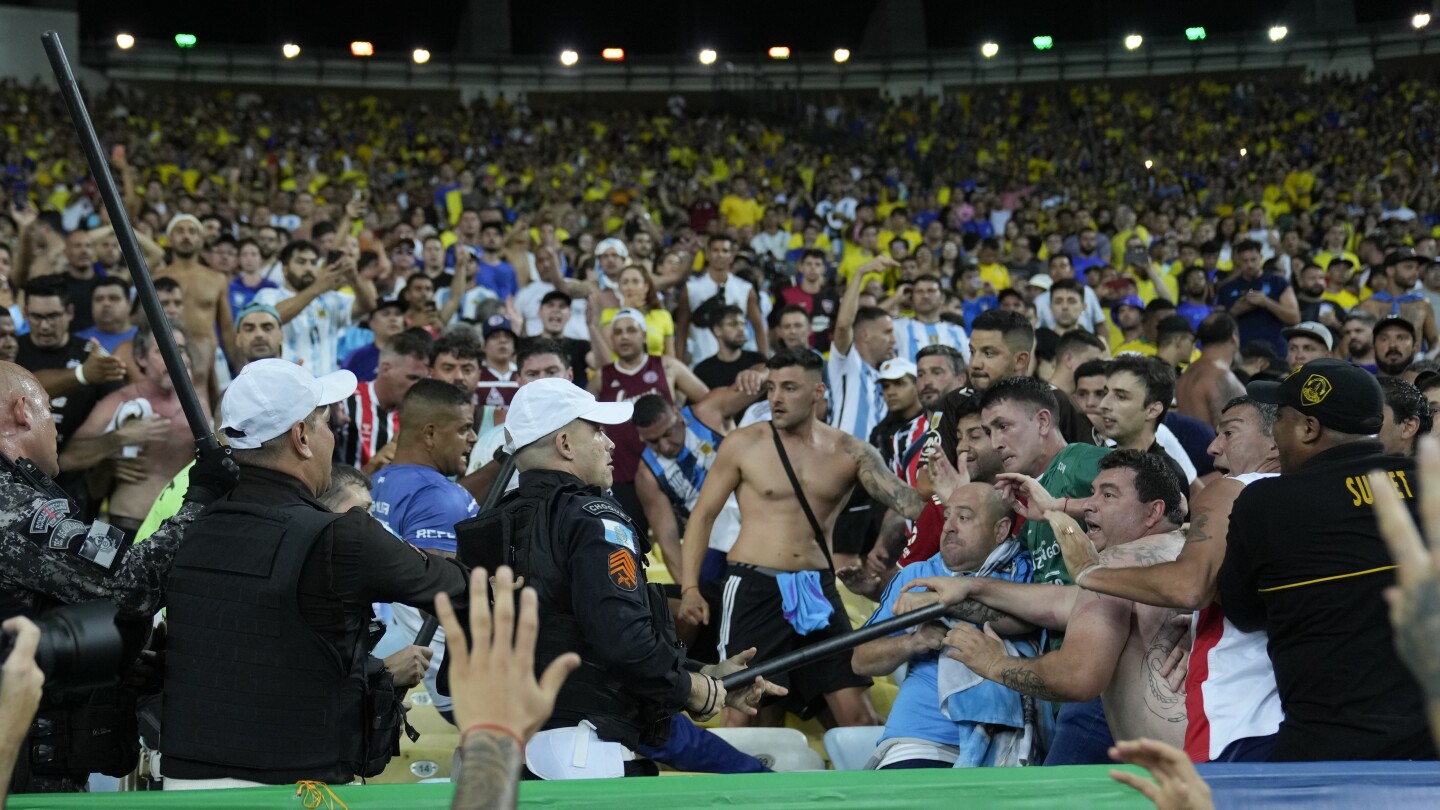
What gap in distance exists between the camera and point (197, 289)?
32.3ft

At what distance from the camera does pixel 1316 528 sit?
3.95 metres

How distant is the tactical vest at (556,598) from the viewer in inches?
163

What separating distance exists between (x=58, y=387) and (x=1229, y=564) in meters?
6.27

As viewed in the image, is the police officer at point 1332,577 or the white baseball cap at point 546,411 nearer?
the police officer at point 1332,577

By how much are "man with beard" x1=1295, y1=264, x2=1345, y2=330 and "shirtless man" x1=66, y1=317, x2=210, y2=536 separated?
33.6 ft

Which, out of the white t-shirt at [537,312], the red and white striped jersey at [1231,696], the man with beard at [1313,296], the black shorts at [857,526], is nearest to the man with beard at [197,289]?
the white t-shirt at [537,312]

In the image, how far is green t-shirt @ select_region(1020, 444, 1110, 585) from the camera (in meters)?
5.32

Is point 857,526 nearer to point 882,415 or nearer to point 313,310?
point 882,415

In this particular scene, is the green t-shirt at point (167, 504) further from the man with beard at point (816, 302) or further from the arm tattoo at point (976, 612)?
the man with beard at point (816, 302)

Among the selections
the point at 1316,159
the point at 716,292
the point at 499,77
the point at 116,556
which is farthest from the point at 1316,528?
the point at 499,77

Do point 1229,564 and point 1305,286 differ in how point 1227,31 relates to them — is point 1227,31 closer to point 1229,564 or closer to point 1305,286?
point 1305,286

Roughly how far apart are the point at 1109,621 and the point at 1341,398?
1.09m

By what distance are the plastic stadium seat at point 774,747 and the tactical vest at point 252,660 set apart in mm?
2478

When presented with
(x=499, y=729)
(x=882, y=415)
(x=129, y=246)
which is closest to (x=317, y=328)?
(x=882, y=415)
